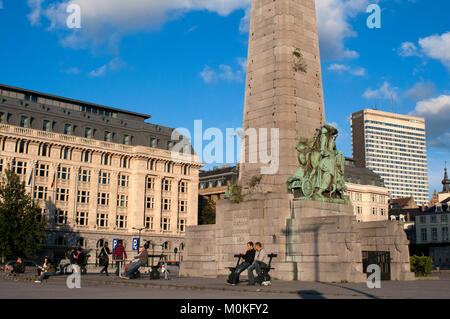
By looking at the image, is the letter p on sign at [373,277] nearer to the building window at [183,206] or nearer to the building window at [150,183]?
the building window at [150,183]

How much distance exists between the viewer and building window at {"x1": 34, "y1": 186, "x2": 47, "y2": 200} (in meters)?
73.6

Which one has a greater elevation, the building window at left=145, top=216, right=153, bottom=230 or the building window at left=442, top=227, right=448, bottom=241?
the building window at left=145, top=216, right=153, bottom=230

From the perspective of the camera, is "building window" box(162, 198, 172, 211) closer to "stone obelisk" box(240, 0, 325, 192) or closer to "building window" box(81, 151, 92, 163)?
"building window" box(81, 151, 92, 163)

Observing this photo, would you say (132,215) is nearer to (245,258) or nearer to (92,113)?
(92,113)

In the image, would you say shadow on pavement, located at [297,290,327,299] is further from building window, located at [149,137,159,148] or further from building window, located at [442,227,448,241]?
building window, located at [442,227,448,241]

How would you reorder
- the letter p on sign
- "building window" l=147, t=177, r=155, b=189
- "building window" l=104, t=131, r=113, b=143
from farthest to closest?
"building window" l=147, t=177, r=155, b=189 → "building window" l=104, t=131, r=113, b=143 → the letter p on sign

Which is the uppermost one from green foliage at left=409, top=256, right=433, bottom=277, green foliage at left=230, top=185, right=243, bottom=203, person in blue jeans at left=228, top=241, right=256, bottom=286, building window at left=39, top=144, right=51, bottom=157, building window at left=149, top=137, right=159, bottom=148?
building window at left=149, top=137, right=159, bottom=148

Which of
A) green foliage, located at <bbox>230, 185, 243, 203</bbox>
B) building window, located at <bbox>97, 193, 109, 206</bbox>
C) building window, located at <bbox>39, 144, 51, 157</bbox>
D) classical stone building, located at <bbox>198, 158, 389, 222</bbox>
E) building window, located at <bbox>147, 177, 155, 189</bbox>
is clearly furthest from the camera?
classical stone building, located at <bbox>198, 158, 389, 222</bbox>

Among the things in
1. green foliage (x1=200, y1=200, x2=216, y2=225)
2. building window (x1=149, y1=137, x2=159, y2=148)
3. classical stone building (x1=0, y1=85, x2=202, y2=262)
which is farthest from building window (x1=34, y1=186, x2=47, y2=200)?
green foliage (x1=200, y1=200, x2=216, y2=225)

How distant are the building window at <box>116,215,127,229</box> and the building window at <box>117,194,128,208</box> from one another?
1.75 meters

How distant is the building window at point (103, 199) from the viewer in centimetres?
8050

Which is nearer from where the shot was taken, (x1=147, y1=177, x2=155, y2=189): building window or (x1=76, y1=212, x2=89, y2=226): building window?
(x1=76, y1=212, x2=89, y2=226): building window

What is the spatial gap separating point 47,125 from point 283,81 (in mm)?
57581

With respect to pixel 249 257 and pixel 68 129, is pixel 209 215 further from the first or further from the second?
pixel 249 257
